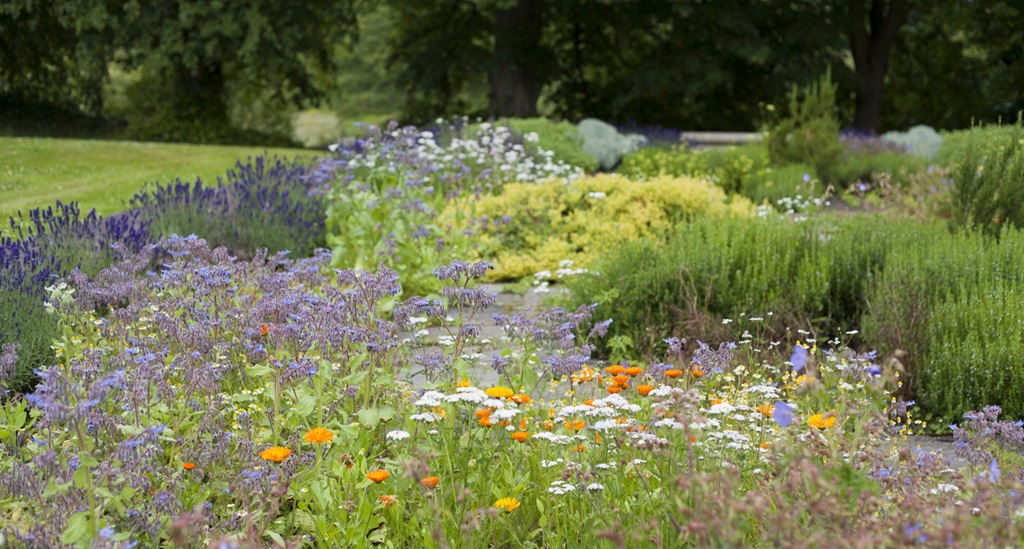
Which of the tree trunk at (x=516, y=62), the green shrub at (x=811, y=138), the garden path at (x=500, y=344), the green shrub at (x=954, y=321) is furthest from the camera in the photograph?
the tree trunk at (x=516, y=62)

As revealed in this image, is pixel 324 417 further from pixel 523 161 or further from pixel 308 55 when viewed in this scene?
pixel 308 55

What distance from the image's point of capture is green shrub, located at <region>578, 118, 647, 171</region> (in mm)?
14828

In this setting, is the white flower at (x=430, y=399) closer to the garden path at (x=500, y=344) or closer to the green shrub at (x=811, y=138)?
the garden path at (x=500, y=344)

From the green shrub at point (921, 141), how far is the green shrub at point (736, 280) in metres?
9.15

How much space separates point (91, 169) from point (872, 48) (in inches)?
721

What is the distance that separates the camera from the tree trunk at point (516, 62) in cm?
2039

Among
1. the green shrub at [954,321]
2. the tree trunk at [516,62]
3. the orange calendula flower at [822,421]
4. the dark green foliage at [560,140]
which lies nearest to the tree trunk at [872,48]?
the tree trunk at [516,62]

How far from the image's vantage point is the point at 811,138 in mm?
12758

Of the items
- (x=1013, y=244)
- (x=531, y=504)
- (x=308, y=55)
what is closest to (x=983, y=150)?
(x=1013, y=244)

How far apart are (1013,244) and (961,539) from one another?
416 centimetres

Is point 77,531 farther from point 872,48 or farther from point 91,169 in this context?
point 872,48

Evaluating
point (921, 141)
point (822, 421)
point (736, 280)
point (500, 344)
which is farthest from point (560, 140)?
point (822, 421)

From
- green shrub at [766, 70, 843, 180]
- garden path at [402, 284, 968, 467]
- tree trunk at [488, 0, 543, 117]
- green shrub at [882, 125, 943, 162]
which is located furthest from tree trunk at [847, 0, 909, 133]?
garden path at [402, 284, 968, 467]

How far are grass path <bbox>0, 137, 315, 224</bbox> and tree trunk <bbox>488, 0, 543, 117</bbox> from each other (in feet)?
22.0
